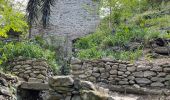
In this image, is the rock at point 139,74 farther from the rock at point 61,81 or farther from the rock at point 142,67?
the rock at point 61,81

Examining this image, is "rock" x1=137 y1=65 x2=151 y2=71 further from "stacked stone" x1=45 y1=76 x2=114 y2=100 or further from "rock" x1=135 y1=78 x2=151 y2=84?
"stacked stone" x1=45 y1=76 x2=114 y2=100

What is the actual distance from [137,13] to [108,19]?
1.45 m

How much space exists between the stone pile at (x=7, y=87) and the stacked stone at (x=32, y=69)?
2.19m

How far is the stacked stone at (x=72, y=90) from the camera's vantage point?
288 inches

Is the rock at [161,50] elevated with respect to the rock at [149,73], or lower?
elevated

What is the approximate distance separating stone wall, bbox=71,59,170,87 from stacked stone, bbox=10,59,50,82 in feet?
5.55

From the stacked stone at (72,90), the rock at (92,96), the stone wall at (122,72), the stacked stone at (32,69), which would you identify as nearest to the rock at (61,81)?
the stacked stone at (72,90)

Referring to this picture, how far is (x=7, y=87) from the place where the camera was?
28.9 ft

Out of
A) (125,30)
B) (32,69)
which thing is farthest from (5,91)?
(125,30)

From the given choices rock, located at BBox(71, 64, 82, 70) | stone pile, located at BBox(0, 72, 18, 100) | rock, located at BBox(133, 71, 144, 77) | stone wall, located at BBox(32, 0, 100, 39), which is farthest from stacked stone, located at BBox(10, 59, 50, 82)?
stone wall, located at BBox(32, 0, 100, 39)

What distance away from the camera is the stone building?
1858cm

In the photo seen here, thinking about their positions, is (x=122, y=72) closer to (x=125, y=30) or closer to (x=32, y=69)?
(x=32, y=69)

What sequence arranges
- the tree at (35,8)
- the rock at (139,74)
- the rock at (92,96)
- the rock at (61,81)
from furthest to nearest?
the tree at (35,8) < the rock at (139,74) < the rock at (61,81) < the rock at (92,96)

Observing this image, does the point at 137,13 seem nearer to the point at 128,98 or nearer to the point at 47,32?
the point at 47,32
